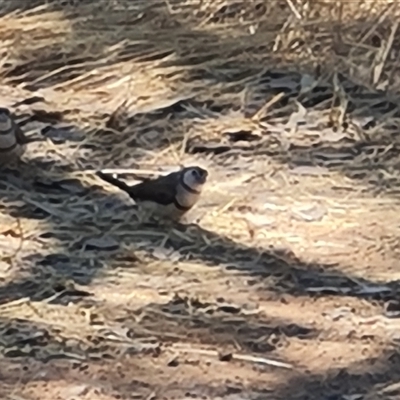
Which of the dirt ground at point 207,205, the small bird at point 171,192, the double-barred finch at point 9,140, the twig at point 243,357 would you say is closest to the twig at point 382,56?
the dirt ground at point 207,205

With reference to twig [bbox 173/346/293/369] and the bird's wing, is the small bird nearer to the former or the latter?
the bird's wing

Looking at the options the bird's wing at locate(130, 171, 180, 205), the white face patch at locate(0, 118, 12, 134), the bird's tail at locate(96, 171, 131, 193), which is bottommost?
the bird's tail at locate(96, 171, 131, 193)

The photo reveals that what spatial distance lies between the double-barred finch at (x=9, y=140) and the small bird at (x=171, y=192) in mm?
525

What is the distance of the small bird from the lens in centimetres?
494

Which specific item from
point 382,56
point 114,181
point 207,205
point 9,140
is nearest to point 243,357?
point 207,205

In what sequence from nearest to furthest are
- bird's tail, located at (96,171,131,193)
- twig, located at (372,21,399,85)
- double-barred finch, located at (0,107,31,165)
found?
bird's tail, located at (96,171,131,193)
double-barred finch, located at (0,107,31,165)
twig, located at (372,21,399,85)

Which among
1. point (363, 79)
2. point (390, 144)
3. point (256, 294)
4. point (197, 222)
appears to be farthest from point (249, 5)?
point (256, 294)

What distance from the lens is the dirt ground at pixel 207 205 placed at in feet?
13.9

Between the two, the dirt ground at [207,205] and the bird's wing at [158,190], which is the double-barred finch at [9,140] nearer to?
the dirt ground at [207,205]

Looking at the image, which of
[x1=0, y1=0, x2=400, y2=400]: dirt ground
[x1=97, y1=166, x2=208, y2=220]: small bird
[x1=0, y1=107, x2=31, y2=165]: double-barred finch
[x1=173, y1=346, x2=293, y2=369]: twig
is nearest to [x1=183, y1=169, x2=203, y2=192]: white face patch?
[x1=97, y1=166, x2=208, y2=220]: small bird

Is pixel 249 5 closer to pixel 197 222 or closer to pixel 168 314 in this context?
pixel 197 222

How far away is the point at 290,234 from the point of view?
4984 mm

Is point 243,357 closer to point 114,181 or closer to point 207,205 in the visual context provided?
point 207,205

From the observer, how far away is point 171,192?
4938 millimetres
